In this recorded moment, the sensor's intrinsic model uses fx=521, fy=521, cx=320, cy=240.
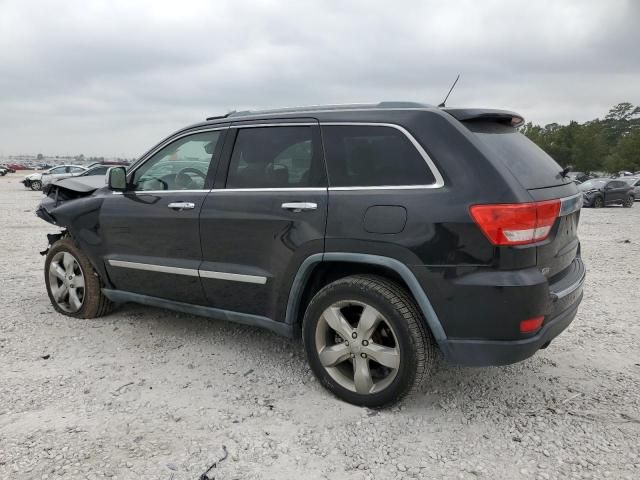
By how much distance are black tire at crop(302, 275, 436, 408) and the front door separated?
3.94 feet

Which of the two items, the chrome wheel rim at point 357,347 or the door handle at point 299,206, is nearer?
the chrome wheel rim at point 357,347

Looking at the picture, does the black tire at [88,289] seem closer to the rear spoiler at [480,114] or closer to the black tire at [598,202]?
the rear spoiler at [480,114]

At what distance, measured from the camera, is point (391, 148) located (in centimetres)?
308

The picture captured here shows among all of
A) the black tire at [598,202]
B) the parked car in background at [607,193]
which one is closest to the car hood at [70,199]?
the parked car in background at [607,193]

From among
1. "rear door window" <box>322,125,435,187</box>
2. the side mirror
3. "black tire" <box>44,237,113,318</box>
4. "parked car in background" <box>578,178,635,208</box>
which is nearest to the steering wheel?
the side mirror

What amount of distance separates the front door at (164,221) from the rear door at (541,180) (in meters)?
1.92

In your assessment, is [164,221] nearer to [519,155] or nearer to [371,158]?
[371,158]

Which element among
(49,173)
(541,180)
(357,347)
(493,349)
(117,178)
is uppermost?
(541,180)

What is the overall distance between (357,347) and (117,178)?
248 cm

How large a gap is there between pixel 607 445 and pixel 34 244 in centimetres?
922

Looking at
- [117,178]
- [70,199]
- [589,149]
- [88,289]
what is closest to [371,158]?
[117,178]

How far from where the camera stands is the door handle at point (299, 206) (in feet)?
10.6

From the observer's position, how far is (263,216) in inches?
135

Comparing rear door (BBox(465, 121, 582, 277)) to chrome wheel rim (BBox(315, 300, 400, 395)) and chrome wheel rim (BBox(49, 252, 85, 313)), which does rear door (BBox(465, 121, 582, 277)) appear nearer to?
chrome wheel rim (BBox(315, 300, 400, 395))
